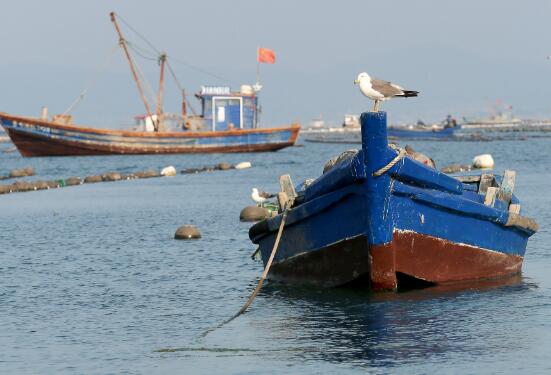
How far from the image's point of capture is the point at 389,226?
15750 mm

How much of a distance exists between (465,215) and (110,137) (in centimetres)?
7323

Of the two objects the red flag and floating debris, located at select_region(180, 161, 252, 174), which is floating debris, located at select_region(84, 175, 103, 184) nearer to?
floating debris, located at select_region(180, 161, 252, 174)

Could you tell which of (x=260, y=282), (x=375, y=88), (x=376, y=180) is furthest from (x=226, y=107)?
A: (x=376, y=180)

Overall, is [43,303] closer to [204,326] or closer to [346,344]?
[204,326]

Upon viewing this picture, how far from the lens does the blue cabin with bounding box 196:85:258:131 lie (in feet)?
301

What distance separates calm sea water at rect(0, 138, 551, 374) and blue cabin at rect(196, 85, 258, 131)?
211 ft

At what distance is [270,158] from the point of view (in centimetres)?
8256

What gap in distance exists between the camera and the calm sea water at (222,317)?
12.4m

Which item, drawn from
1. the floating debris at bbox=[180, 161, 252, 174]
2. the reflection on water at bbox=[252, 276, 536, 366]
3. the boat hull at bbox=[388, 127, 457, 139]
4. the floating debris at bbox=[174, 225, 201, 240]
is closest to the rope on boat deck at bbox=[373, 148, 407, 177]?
the reflection on water at bbox=[252, 276, 536, 366]

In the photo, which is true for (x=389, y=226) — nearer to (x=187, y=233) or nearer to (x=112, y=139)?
(x=187, y=233)

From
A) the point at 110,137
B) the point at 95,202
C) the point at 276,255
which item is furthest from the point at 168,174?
the point at 276,255

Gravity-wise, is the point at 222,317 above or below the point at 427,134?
above

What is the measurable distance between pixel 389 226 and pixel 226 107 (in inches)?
3028

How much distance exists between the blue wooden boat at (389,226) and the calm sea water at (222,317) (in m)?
0.34
